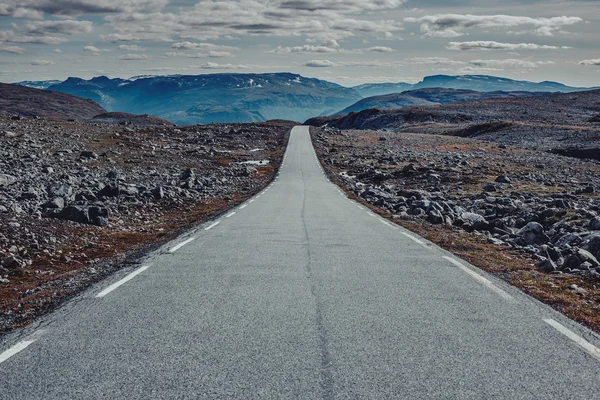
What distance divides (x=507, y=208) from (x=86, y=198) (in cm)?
1732

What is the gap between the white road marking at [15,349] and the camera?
5301mm

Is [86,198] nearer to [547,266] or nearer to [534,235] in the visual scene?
[534,235]

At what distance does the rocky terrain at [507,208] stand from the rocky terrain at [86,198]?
784cm

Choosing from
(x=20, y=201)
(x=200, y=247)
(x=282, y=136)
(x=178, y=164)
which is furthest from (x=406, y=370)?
(x=282, y=136)

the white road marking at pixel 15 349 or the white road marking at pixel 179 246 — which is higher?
the white road marking at pixel 15 349

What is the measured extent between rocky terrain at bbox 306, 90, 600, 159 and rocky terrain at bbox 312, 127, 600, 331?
1162 centimetres

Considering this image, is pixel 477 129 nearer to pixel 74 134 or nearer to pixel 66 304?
pixel 74 134

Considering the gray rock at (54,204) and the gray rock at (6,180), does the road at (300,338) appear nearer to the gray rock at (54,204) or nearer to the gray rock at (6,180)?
the gray rock at (54,204)

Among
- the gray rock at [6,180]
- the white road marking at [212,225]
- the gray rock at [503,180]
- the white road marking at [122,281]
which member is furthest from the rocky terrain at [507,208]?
the gray rock at [6,180]

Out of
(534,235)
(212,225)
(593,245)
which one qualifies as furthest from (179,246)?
(534,235)

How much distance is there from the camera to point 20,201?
57.1 ft

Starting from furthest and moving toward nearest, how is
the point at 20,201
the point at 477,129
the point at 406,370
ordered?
the point at 477,129
the point at 20,201
the point at 406,370

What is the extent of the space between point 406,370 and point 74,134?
50197 mm

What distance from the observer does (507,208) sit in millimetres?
20953
